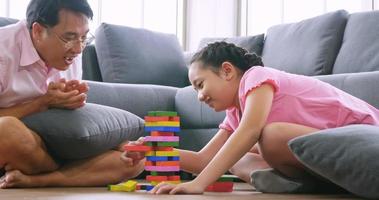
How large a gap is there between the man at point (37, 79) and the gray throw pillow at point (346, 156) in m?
0.74

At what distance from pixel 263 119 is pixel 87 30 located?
2.03 ft

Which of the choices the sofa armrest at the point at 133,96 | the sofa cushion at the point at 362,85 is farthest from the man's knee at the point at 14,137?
the sofa cushion at the point at 362,85

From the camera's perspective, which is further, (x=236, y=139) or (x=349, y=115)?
(x=349, y=115)

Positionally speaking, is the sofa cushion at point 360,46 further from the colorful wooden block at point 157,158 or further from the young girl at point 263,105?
the colorful wooden block at point 157,158

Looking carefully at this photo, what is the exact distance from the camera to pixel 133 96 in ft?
10.7

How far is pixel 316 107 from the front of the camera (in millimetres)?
1988

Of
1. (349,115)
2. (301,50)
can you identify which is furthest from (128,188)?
(301,50)

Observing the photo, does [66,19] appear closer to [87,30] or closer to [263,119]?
[87,30]

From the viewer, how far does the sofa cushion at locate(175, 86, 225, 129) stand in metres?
3.21

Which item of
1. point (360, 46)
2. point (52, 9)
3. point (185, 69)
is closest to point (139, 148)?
point (52, 9)

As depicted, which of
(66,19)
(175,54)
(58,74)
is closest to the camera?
(66,19)

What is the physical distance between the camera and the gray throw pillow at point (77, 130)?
1.97 m

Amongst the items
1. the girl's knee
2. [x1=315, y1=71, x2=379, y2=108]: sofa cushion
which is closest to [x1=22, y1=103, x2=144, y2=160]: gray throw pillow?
the girl's knee

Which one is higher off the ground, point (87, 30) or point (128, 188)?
point (87, 30)
